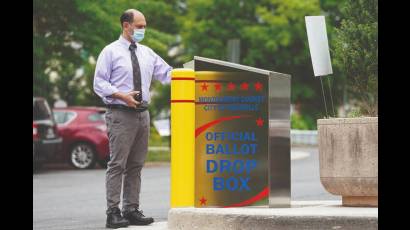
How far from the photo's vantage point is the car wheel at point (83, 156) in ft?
76.0

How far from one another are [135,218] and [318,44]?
2293 mm

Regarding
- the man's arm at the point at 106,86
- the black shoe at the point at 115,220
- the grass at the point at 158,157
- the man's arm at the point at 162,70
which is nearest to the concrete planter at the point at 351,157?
the man's arm at the point at 162,70

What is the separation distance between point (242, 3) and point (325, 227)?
3823 cm

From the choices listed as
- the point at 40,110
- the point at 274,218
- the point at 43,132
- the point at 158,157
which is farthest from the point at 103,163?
the point at 274,218

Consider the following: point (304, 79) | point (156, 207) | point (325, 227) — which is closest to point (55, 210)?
point (156, 207)

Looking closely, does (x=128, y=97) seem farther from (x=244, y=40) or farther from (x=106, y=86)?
(x=244, y=40)

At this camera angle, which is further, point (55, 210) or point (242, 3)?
point (242, 3)

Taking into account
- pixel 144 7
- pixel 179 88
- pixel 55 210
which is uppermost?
pixel 144 7

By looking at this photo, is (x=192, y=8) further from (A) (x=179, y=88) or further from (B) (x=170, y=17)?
(A) (x=179, y=88)

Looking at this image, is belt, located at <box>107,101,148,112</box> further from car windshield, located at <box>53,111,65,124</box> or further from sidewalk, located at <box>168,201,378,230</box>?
car windshield, located at <box>53,111,65,124</box>

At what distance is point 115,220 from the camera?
9.00 meters

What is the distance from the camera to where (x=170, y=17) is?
1748 inches

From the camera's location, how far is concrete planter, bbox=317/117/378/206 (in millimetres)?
8688

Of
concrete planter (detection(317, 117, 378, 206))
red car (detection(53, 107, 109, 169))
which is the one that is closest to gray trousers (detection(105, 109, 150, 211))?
concrete planter (detection(317, 117, 378, 206))
